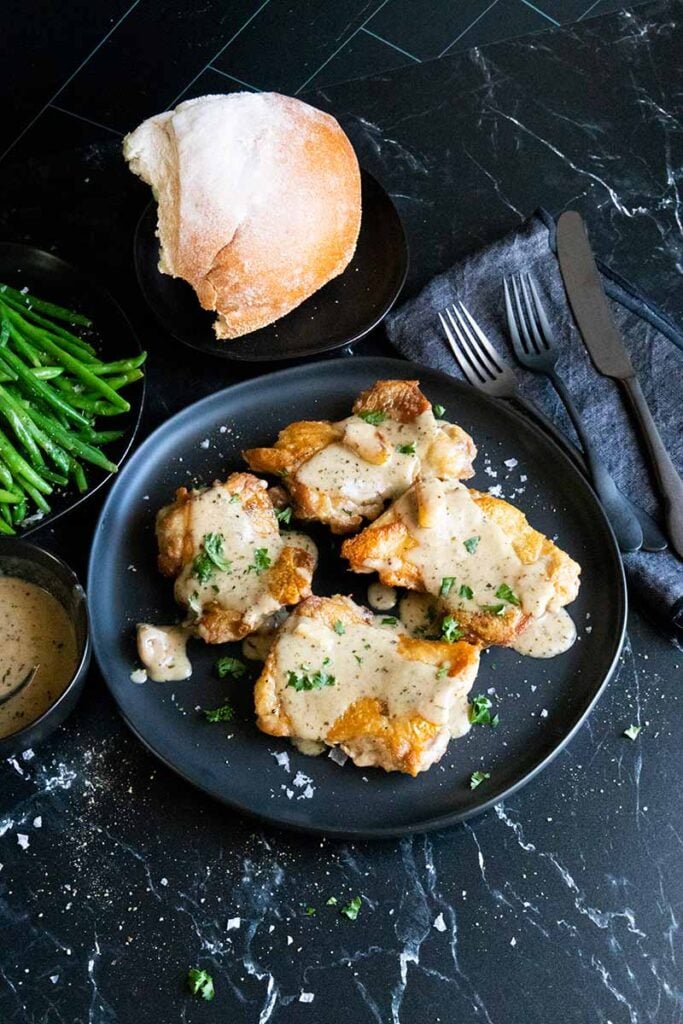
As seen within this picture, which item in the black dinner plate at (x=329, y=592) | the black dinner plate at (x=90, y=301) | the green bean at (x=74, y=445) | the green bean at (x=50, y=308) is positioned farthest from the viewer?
the green bean at (x=50, y=308)

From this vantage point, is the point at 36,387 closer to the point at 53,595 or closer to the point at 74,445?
the point at 74,445

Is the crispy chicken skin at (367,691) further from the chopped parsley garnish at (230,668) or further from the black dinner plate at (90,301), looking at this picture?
the black dinner plate at (90,301)

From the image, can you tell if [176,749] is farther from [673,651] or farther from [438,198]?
[438,198]

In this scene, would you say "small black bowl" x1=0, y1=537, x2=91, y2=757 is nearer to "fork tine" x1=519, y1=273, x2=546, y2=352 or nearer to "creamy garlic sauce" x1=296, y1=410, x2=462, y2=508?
"creamy garlic sauce" x1=296, y1=410, x2=462, y2=508

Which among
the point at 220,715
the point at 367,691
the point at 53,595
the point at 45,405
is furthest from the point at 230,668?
the point at 45,405

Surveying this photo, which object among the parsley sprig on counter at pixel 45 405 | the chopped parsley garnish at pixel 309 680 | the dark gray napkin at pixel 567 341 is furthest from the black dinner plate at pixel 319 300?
the chopped parsley garnish at pixel 309 680

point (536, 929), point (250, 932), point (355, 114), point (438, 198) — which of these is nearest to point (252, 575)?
point (250, 932)
